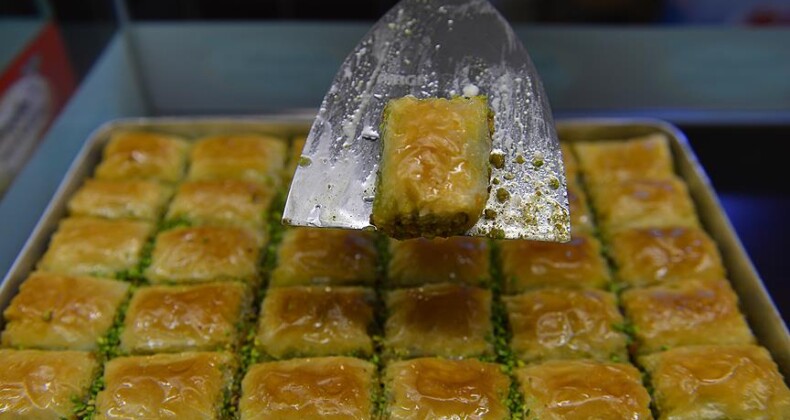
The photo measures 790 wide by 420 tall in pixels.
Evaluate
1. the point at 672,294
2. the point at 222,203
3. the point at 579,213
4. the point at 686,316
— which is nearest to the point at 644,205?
the point at 579,213

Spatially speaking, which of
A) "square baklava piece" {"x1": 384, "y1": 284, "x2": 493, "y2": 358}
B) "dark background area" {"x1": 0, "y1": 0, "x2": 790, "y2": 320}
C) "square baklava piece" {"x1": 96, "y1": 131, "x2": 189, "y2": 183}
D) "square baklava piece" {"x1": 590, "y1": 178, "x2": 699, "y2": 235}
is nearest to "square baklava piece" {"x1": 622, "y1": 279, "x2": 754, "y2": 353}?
"square baklava piece" {"x1": 590, "y1": 178, "x2": 699, "y2": 235}

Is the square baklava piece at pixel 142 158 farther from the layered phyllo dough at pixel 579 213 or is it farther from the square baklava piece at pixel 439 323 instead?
the layered phyllo dough at pixel 579 213

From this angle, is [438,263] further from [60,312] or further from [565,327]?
[60,312]

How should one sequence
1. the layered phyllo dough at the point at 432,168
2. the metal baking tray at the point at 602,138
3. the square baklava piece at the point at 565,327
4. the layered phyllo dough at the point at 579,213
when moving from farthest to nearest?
the layered phyllo dough at the point at 579,213, the metal baking tray at the point at 602,138, the square baklava piece at the point at 565,327, the layered phyllo dough at the point at 432,168

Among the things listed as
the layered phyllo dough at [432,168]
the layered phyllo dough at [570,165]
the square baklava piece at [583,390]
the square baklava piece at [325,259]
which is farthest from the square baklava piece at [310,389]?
the layered phyllo dough at [570,165]

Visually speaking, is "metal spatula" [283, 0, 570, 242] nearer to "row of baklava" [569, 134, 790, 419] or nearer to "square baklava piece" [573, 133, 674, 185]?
"row of baklava" [569, 134, 790, 419]

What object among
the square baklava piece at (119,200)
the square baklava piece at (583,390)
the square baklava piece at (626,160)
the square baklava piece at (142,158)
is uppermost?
the square baklava piece at (142,158)
